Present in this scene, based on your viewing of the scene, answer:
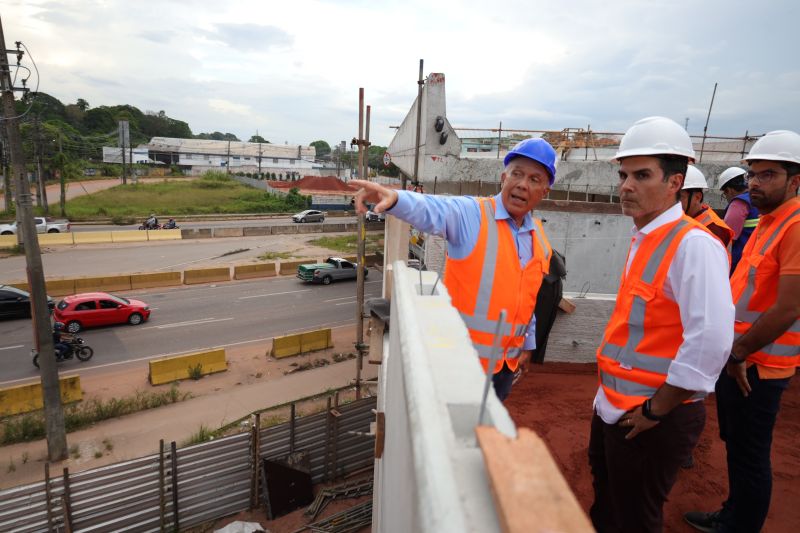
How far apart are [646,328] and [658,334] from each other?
51mm

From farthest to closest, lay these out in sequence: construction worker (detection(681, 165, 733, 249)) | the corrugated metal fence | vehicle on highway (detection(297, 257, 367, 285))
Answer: vehicle on highway (detection(297, 257, 367, 285)) → the corrugated metal fence → construction worker (detection(681, 165, 733, 249))

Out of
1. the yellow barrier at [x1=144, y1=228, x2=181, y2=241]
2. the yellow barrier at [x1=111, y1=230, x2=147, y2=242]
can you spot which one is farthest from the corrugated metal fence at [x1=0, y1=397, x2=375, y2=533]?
the yellow barrier at [x1=144, y1=228, x2=181, y2=241]

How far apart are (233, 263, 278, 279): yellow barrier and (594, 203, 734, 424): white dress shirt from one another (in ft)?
73.9

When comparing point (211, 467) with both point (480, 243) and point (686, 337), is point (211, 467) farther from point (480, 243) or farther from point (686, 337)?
point (686, 337)

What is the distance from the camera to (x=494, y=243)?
2.21m

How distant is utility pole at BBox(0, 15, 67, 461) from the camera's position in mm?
8172

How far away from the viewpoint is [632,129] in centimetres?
212

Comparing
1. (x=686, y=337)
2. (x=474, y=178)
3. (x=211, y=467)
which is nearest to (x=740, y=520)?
(x=686, y=337)

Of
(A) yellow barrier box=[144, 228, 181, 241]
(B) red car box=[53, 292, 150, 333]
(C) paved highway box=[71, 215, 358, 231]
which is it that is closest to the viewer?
(B) red car box=[53, 292, 150, 333]

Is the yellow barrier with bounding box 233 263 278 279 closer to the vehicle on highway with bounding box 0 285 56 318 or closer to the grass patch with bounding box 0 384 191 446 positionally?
the vehicle on highway with bounding box 0 285 56 318

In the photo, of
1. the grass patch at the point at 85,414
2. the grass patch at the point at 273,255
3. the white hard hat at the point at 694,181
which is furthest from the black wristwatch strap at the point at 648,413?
the grass patch at the point at 273,255

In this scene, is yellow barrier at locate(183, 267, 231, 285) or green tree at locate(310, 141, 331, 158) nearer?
yellow barrier at locate(183, 267, 231, 285)

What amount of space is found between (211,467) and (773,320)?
7938 millimetres

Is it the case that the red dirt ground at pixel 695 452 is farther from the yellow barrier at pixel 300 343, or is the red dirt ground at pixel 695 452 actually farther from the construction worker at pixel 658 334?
the yellow barrier at pixel 300 343
